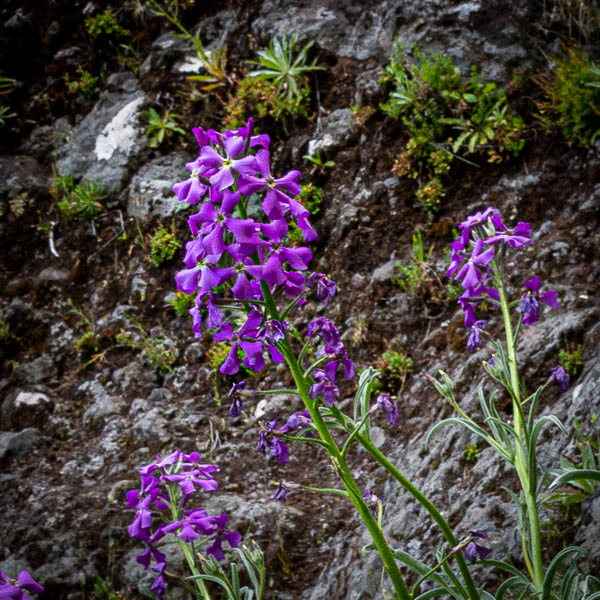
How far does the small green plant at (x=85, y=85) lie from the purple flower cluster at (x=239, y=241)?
5.52 meters

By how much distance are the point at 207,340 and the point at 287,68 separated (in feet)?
7.71

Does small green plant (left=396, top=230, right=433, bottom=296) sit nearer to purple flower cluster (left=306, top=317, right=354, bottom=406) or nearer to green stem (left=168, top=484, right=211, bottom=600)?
purple flower cluster (left=306, top=317, right=354, bottom=406)

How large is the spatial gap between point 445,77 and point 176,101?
9.05 ft

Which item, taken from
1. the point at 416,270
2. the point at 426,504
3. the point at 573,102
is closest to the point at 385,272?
the point at 416,270

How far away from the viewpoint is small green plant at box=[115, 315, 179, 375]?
4.49 meters

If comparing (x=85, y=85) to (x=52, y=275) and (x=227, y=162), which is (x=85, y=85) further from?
(x=227, y=162)

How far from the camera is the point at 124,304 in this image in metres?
5.01

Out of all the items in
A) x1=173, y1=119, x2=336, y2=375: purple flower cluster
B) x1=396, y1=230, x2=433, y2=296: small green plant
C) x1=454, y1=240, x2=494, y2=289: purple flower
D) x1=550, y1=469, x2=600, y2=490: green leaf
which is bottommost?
x1=396, y1=230, x2=433, y2=296: small green plant

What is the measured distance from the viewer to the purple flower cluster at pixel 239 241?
1.38 metres

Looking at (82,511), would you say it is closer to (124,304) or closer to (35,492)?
(35,492)

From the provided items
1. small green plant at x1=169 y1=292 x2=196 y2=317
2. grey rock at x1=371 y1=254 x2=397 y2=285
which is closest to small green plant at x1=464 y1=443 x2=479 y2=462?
grey rock at x1=371 y1=254 x2=397 y2=285

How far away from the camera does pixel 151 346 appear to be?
15.0ft

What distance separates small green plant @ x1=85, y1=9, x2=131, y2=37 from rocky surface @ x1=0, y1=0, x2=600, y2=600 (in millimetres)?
113

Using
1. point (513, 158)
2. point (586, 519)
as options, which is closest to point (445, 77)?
point (513, 158)
